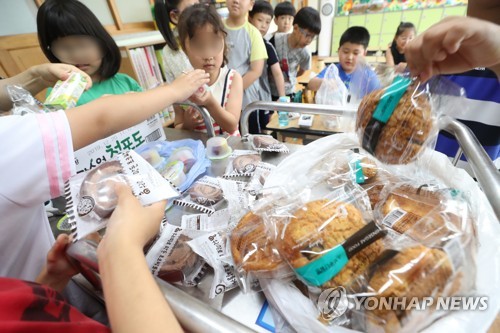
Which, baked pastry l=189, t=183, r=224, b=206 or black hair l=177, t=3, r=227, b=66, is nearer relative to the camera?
baked pastry l=189, t=183, r=224, b=206

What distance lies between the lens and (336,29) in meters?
5.50

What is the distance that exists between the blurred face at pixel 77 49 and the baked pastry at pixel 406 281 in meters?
1.31

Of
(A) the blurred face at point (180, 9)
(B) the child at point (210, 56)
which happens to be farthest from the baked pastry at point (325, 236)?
(A) the blurred face at point (180, 9)

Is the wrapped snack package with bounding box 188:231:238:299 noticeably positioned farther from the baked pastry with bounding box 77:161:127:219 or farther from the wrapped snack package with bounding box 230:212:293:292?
the baked pastry with bounding box 77:161:127:219

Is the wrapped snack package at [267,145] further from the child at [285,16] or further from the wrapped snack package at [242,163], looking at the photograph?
the child at [285,16]

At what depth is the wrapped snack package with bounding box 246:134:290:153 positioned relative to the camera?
833mm

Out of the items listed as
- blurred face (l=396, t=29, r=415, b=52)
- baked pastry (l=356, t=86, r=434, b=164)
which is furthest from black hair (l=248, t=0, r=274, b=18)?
baked pastry (l=356, t=86, r=434, b=164)

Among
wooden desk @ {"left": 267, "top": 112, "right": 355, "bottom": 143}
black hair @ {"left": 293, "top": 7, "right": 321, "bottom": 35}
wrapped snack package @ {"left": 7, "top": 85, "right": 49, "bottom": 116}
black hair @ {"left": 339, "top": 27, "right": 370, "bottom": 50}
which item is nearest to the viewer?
wrapped snack package @ {"left": 7, "top": 85, "right": 49, "bottom": 116}

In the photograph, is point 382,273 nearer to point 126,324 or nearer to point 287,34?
point 126,324

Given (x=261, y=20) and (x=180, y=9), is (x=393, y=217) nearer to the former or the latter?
(x=180, y=9)

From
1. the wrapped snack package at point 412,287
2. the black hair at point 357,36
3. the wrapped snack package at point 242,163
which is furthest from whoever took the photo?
the black hair at point 357,36

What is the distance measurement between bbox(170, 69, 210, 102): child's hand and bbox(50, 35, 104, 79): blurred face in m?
0.58

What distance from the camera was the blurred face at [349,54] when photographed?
189 centimetres

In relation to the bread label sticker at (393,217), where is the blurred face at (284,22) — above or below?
above
